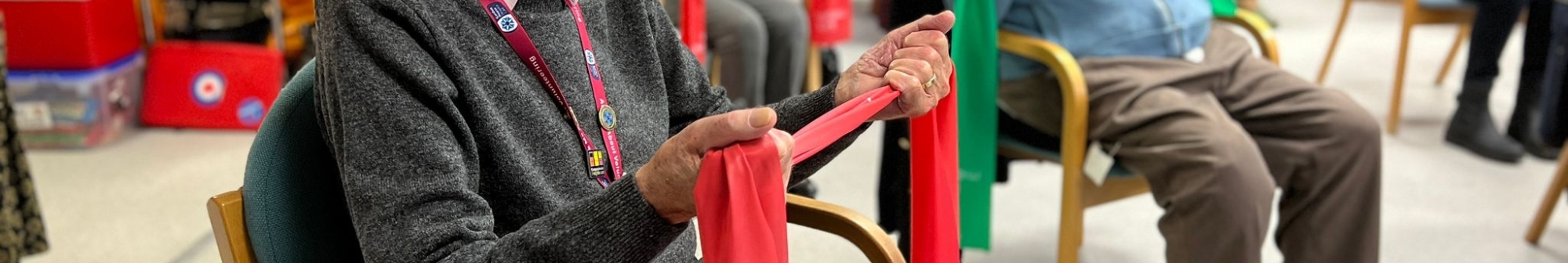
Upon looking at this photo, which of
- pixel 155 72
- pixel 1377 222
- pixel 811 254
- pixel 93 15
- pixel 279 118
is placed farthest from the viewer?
pixel 155 72

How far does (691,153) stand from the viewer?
822 millimetres

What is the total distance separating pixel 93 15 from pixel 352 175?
259 cm

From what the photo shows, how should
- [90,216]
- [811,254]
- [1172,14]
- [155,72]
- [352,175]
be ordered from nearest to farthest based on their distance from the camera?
[352,175] → [1172,14] → [811,254] → [90,216] → [155,72]

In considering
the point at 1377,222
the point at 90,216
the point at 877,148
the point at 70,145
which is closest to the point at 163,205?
the point at 90,216

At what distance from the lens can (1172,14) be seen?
1983 millimetres

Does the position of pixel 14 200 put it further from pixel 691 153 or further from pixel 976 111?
pixel 691 153

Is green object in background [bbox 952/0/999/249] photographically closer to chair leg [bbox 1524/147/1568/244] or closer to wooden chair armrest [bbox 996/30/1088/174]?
wooden chair armrest [bbox 996/30/1088/174]

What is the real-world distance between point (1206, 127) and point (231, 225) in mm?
1302

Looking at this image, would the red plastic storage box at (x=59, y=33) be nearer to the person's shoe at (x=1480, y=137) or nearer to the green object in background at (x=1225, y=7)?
the green object in background at (x=1225, y=7)

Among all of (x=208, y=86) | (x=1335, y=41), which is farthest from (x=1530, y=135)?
(x=208, y=86)

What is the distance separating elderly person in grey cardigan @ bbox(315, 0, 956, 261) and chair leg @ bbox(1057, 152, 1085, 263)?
80cm

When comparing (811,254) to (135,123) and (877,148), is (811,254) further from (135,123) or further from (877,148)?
(135,123)

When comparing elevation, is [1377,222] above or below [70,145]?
above

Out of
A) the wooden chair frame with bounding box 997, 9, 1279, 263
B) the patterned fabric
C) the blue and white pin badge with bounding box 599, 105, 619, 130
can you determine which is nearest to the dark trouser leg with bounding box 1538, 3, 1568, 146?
the wooden chair frame with bounding box 997, 9, 1279, 263
